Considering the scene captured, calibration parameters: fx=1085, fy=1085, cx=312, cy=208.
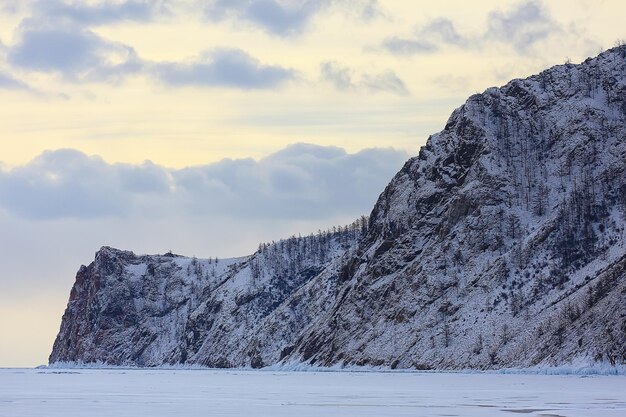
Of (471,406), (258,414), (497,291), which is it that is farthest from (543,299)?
(258,414)

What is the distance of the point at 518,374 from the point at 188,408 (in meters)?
87.4

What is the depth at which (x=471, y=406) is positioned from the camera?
68.6 meters

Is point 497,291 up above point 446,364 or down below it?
above

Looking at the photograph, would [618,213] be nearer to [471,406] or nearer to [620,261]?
[620,261]

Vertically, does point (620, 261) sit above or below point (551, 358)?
above

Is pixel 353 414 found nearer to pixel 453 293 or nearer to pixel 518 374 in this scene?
pixel 518 374

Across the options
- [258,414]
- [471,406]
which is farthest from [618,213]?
[258,414]

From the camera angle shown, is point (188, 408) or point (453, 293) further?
point (453, 293)

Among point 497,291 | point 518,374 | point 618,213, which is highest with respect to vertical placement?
point 618,213

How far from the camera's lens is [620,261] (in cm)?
16075

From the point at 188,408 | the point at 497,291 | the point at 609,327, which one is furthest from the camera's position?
the point at 497,291

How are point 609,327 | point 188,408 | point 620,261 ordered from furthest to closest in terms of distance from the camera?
point 620,261 < point 609,327 < point 188,408

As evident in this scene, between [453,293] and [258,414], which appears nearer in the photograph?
[258,414]

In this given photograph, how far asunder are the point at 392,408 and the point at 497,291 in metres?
120
